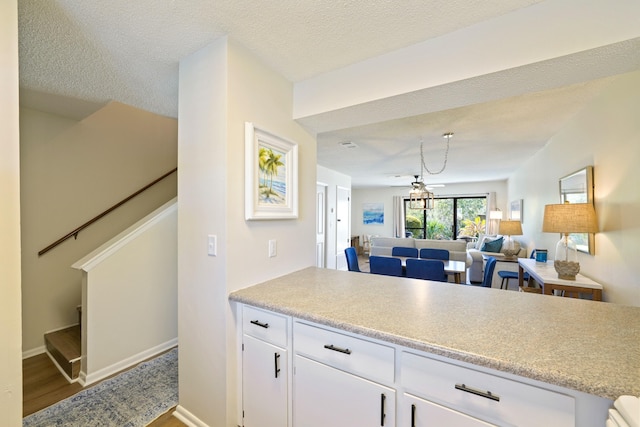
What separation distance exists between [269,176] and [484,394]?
58.7 inches

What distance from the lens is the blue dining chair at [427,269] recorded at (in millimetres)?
3287

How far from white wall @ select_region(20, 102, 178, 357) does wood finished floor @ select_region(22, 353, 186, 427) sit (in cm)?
34

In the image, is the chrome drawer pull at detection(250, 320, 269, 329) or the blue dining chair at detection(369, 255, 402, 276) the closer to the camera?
the chrome drawer pull at detection(250, 320, 269, 329)

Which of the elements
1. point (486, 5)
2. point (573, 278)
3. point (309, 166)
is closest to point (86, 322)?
point (309, 166)

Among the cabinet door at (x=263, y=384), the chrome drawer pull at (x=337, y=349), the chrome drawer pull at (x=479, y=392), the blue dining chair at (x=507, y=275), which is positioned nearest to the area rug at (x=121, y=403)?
the cabinet door at (x=263, y=384)

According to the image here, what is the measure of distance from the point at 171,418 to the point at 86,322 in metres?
1.04

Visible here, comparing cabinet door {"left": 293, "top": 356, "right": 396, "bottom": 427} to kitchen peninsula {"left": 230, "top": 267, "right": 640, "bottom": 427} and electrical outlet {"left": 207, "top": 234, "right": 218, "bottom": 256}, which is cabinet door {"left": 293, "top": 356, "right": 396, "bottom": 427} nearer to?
kitchen peninsula {"left": 230, "top": 267, "right": 640, "bottom": 427}

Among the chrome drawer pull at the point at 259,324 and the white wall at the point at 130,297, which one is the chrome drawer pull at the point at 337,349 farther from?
the white wall at the point at 130,297

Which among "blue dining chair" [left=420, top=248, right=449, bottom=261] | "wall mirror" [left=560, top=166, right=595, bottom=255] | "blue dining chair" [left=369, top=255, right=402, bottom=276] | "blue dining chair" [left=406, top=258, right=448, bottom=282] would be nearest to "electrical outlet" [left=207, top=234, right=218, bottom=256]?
"blue dining chair" [left=369, top=255, right=402, bottom=276]

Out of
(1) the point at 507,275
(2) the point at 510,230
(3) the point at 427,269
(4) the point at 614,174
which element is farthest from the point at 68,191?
(2) the point at 510,230

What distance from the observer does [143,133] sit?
337cm

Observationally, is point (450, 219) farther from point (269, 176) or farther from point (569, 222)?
point (269, 176)

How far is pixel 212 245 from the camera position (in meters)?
1.52

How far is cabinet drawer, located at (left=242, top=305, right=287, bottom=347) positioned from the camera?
135 centimetres
